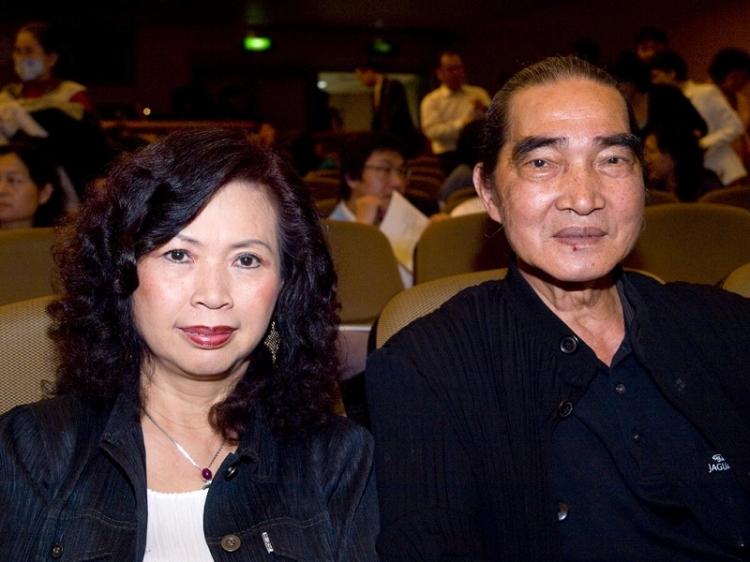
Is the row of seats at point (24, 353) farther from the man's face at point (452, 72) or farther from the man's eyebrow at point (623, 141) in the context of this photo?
the man's face at point (452, 72)

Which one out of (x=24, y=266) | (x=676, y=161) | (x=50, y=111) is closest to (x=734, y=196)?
(x=676, y=161)

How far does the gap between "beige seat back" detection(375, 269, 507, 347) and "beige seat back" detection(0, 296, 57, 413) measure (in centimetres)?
65

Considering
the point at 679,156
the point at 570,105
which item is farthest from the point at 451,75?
the point at 570,105

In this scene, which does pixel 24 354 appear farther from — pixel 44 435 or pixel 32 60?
pixel 32 60

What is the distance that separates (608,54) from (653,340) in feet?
38.9

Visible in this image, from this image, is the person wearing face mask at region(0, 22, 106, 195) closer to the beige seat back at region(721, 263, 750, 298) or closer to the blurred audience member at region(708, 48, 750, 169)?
the beige seat back at region(721, 263, 750, 298)

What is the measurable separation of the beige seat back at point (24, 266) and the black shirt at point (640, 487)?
1.46 metres

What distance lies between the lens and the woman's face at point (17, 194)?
147 inches

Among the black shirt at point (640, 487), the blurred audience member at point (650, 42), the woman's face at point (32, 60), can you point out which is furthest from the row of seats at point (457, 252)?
the blurred audience member at point (650, 42)

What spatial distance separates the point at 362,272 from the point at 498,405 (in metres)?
1.60

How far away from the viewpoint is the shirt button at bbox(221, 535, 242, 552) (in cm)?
157

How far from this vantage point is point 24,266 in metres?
2.58

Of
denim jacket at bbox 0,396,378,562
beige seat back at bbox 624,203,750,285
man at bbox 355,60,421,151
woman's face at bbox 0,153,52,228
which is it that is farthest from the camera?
man at bbox 355,60,421,151

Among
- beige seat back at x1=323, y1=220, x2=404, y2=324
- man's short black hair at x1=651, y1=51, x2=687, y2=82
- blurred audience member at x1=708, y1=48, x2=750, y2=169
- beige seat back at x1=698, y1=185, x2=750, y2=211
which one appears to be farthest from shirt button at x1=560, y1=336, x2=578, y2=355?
blurred audience member at x1=708, y1=48, x2=750, y2=169
